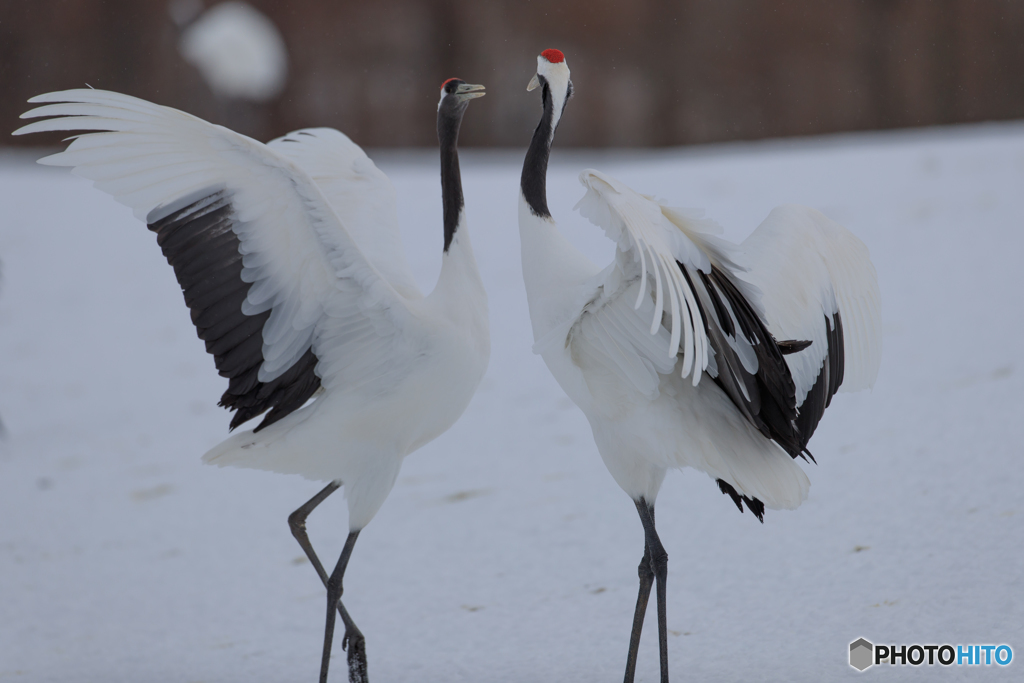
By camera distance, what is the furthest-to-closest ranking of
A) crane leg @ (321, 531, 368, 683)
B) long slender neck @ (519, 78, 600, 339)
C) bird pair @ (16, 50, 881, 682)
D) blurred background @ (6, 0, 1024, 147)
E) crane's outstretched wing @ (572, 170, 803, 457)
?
1. blurred background @ (6, 0, 1024, 147)
2. crane leg @ (321, 531, 368, 683)
3. long slender neck @ (519, 78, 600, 339)
4. bird pair @ (16, 50, 881, 682)
5. crane's outstretched wing @ (572, 170, 803, 457)

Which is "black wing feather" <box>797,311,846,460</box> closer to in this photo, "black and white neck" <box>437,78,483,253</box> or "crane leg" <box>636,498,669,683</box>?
"crane leg" <box>636,498,669,683</box>

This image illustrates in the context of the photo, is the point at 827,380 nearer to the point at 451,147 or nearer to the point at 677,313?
the point at 677,313

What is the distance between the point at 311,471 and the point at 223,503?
1293 millimetres

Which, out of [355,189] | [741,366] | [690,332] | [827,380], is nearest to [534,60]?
[355,189]

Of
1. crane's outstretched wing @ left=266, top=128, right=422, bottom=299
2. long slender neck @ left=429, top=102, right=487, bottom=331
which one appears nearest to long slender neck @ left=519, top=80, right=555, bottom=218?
long slender neck @ left=429, top=102, right=487, bottom=331

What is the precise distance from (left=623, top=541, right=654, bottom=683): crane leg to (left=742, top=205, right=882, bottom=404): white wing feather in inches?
17.7

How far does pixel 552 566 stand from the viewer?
2475 millimetres

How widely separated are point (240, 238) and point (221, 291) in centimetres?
11

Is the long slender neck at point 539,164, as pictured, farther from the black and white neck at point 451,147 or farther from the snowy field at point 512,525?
the snowy field at point 512,525

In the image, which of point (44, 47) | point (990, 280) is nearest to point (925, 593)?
point (990, 280)

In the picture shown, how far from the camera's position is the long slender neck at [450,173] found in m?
2.02

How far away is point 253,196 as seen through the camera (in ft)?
5.51

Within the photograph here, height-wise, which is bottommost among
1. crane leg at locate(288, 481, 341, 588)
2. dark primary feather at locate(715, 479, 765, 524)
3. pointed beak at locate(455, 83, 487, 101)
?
crane leg at locate(288, 481, 341, 588)

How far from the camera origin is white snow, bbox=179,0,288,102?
26.8ft
